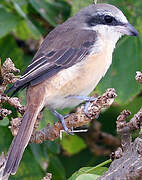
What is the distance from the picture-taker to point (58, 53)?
338 centimetres

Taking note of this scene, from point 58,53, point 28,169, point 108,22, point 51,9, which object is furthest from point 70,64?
point 51,9

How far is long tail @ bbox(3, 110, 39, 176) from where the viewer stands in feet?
8.77

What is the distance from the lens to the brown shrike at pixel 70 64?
122 inches

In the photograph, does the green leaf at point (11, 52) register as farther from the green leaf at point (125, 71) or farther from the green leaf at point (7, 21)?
the green leaf at point (125, 71)

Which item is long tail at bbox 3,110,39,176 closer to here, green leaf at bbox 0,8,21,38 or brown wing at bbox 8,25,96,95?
brown wing at bbox 8,25,96,95

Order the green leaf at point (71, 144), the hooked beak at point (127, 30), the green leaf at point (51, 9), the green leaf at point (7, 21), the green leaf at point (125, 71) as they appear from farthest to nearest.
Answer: the green leaf at point (71, 144) < the green leaf at point (51, 9) < the green leaf at point (7, 21) < the green leaf at point (125, 71) < the hooked beak at point (127, 30)

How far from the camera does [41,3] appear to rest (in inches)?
173

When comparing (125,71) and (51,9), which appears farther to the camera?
(51,9)

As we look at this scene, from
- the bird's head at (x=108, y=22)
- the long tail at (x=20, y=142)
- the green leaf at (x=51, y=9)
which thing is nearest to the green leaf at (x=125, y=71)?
the bird's head at (x=108, y=22)

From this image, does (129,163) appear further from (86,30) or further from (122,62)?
(122,62)

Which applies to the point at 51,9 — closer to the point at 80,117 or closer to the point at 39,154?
the point at 39,154

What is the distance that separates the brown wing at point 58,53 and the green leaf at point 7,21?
67 cm

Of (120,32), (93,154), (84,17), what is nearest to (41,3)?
(84,17)

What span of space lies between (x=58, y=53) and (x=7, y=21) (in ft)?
3.34
